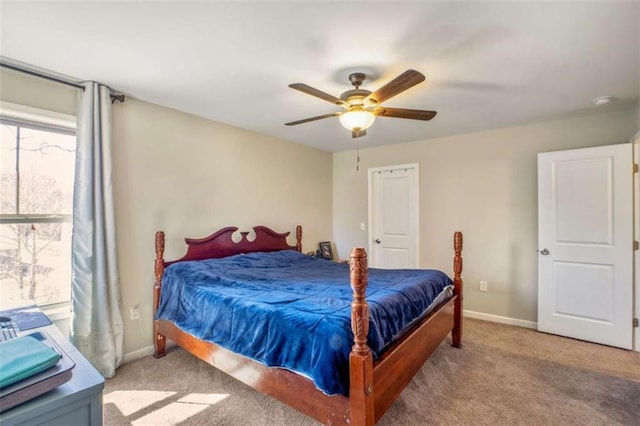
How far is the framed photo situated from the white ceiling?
8.12 ft

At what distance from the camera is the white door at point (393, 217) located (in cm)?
444

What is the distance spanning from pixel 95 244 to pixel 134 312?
76 centimetres

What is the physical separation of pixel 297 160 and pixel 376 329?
3.25 metres

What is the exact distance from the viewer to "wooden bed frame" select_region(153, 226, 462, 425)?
150 cm

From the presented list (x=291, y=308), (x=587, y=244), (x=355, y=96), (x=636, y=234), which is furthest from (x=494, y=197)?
(x=291, y=308)

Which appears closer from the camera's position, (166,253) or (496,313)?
(166,253)

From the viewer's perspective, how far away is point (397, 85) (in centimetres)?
194

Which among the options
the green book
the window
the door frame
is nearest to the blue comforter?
the window

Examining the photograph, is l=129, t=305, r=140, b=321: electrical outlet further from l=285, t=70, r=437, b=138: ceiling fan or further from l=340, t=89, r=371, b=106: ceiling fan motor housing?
l=340, t=89, r=371, b=106: ceiling fan motor housing

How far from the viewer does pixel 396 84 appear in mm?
1930

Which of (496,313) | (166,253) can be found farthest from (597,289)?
(166,253)

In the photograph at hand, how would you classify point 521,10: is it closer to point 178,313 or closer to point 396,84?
point 396,84

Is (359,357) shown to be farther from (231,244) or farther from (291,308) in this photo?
(231,244)

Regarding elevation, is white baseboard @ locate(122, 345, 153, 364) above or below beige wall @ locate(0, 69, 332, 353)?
below
